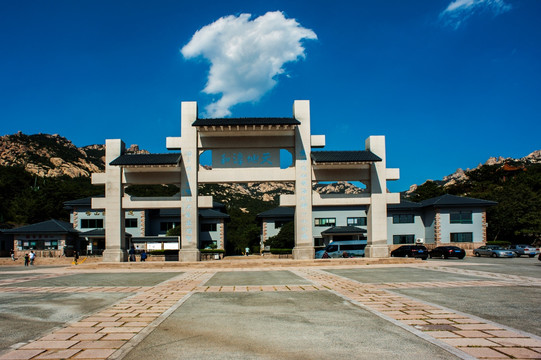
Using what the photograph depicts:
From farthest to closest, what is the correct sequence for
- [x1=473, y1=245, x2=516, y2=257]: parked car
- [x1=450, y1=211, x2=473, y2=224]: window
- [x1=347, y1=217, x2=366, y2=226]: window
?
[x1=347, y1=217, x2=366, y2=226]: window → [x1=450, y1=211, x2=473, y2=224]: window → [x1=473, y1=245, x2=516, y2=257]: parked car

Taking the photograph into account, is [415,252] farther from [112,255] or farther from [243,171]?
[112,255]

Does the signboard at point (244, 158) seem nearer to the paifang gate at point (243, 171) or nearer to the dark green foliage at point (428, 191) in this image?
the paifang gate at point (243, 171)

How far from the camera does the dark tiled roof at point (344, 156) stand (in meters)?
26.6

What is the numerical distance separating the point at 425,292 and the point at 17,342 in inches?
396

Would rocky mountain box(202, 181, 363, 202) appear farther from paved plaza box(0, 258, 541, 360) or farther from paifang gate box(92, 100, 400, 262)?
paved plaza box(0, 258, 541, 360)

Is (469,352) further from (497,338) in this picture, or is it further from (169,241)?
(169,241)

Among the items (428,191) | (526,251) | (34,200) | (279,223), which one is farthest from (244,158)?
(428,191)

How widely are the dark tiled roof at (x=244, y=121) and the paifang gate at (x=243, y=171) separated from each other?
68mm

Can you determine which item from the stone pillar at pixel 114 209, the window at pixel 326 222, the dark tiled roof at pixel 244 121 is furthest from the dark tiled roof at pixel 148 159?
the window at pixel 326 222

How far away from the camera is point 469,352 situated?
17.4 feet

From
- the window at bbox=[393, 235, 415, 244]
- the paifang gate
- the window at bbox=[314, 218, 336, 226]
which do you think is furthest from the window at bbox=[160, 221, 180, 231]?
the window at bbox=[393, 235, 415, 244]

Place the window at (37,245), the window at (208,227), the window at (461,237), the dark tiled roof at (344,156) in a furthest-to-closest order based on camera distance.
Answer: the window at (208,227)
the window at (461,237)
the window at (37,245)
the dark tiled roof at (344,156)

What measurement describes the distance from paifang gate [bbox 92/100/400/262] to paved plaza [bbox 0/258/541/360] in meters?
14.8

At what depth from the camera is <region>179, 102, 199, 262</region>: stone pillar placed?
27.1 m
